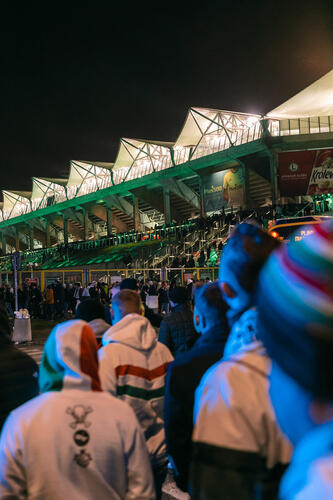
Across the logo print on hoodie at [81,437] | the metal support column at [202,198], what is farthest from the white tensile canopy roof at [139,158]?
the logo print on hoodie at [81,437]

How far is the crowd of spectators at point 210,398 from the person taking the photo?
720 mm

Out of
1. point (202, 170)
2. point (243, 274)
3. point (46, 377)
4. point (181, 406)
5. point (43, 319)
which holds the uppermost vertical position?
point (202, 170)

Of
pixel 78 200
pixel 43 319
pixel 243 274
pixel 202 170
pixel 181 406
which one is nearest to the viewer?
pixel 243 274

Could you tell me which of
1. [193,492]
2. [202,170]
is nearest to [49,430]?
[193,492]

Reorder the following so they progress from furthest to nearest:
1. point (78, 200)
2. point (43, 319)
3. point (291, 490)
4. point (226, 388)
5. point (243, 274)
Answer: point (78, 200), point (43, 319), point (243, 274), point (226, 388), point (291, 490)

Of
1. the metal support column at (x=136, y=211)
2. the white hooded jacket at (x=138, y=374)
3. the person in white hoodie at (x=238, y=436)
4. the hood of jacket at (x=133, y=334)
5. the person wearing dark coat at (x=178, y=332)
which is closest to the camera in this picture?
the person in white hoodie at (x=238, y=436)

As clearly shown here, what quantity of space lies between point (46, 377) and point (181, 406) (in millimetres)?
838

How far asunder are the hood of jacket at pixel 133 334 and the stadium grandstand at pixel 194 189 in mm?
17515

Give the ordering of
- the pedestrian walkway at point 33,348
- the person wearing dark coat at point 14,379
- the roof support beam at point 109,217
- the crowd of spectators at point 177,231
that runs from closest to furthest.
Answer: the person wearing dark coat at point 14,379 → the pedestrian walkway at point 33,348 → the crowd of spectators at point 177,231 → the roof support beam at point 109,217

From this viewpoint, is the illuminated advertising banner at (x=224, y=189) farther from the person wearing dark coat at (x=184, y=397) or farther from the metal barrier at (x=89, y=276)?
the person wearing dark coat at (x=184, y=397)

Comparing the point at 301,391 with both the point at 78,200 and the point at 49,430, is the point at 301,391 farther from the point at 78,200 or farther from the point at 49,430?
the point at 78,200

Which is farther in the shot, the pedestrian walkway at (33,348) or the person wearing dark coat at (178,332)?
the pedestrian walkway at (33,348)

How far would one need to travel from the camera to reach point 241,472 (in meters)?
1.14

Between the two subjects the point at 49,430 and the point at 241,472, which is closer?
the point at 241,472
